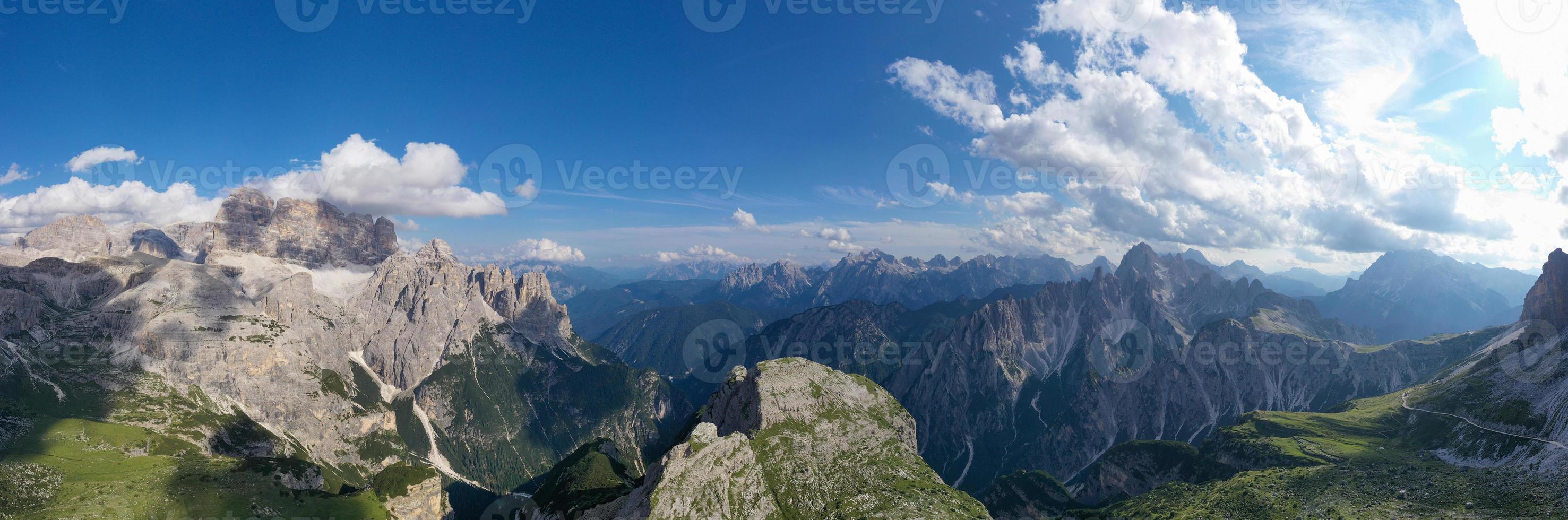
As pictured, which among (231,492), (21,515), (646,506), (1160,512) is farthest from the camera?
(1160,512)

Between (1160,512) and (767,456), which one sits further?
(1160,512)

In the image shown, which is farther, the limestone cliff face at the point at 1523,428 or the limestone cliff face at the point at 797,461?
the limestone cliff face at the point at 1523,428

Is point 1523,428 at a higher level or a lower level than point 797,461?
higher

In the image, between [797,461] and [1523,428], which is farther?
[1523,428]

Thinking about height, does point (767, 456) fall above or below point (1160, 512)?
above

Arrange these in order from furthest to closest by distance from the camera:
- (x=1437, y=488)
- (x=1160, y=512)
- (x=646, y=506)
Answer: (x=1160, y=512) → (x=1437, y=488) → (x=646, y=506)

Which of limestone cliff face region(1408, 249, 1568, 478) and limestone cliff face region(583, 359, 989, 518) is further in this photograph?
limestone cliff face region(1408, 249, 1568, 478)

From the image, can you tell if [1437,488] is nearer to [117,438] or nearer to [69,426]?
[117,438]

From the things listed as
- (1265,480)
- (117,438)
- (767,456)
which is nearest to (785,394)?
(767,456)
